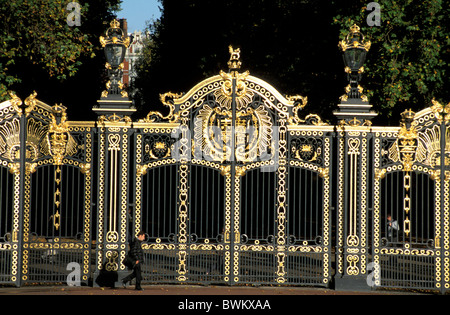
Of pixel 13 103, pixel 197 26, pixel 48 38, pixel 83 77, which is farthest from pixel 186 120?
pixel 83 77

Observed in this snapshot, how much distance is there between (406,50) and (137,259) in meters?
10.2

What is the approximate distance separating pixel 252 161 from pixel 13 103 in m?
4.32

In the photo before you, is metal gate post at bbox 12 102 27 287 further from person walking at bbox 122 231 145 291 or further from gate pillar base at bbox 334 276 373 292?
gate pillar base at bbox 334 276 373 292

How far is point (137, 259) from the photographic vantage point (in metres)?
11.8

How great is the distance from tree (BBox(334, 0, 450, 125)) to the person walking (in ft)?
29.2

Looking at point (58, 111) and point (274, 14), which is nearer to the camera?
point (58, 111)

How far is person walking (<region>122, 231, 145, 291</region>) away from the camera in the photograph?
11734mm

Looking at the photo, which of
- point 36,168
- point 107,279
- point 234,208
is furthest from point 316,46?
point 107,279

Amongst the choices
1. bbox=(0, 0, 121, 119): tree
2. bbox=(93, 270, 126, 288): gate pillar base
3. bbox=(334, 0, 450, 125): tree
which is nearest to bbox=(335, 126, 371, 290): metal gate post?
bbox=(93, 270, 126, 288): gate pillar base

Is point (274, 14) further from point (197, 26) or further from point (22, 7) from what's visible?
point (22, 7)

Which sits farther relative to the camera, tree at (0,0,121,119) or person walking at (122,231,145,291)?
tree at (0,0,121,119)

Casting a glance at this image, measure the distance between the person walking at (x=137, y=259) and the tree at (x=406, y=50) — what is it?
29.2 ft

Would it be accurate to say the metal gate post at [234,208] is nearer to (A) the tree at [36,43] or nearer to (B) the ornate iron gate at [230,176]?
(B) the ornate iron gate at [230,176]

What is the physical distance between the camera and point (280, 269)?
12.4 meters
